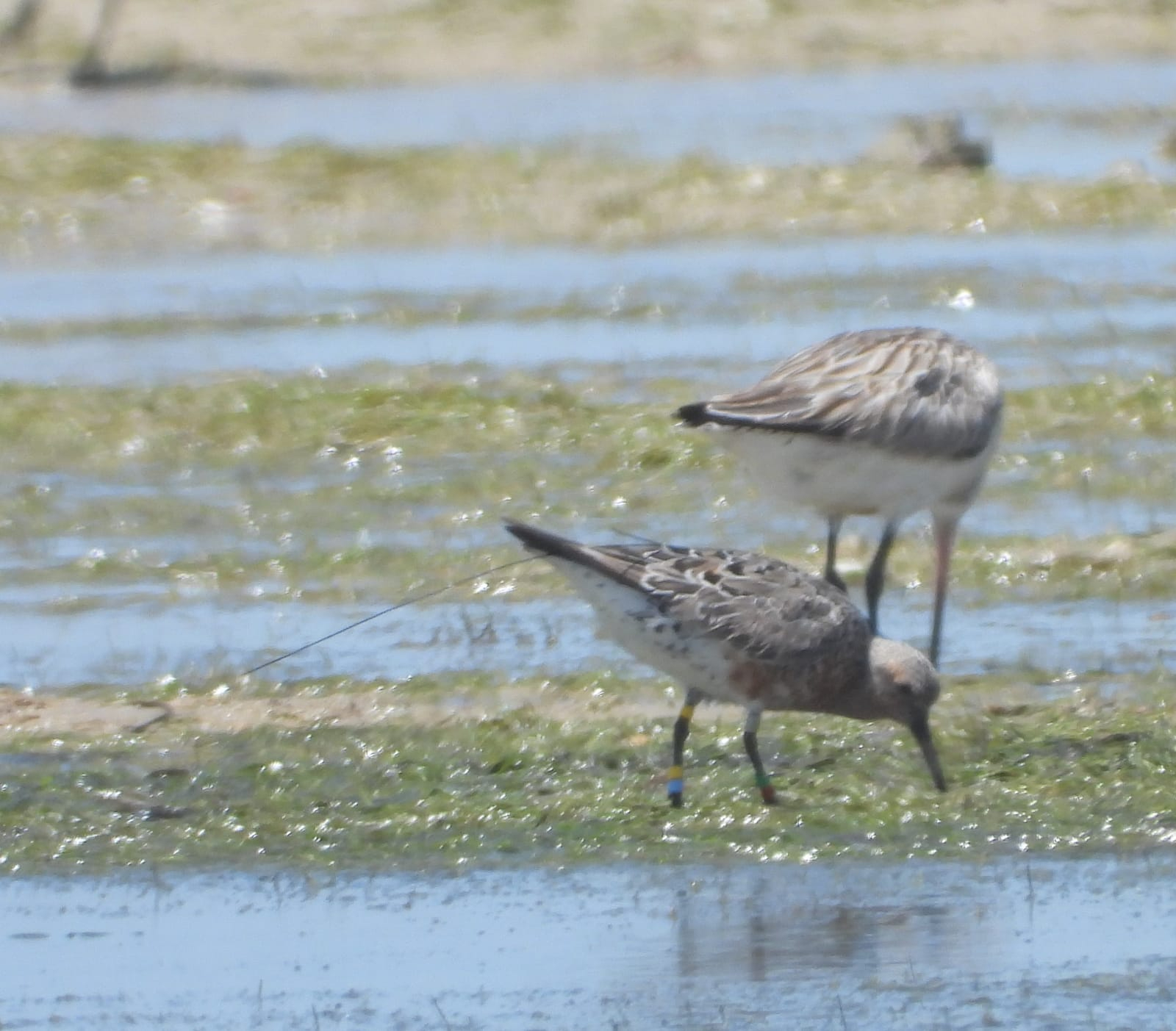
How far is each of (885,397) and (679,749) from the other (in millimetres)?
2115

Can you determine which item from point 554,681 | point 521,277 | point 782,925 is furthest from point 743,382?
point 782,925

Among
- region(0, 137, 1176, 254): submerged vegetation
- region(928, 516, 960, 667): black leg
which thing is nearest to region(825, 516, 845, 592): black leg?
region(928, 516, 960, 667): black leg

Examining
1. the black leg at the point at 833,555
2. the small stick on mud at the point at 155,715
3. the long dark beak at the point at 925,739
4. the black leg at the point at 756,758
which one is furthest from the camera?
the black leg at the point at 833,555

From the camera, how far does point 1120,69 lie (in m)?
28.0

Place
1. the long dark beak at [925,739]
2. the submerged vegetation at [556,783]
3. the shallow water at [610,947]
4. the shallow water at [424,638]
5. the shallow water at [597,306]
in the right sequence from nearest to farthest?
the shallow water at [610,947] < the submerged vegetation at [556,783] < the long dark beak at [925,739] < the shallow water at [424,638] < the shallow water at [597,306]

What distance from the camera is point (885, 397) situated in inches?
374

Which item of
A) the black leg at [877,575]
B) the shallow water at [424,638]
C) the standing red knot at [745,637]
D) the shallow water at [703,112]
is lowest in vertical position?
the shallow water at [703,112]

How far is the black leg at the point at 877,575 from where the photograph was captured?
9.73 m

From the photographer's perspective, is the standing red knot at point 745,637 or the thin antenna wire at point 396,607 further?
the thin antenna wire at point 396,607

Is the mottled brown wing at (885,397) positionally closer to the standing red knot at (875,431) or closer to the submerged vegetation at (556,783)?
the standing red knot at (875,431)

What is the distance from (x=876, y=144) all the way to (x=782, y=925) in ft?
52.3

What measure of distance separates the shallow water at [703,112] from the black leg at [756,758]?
550 inches

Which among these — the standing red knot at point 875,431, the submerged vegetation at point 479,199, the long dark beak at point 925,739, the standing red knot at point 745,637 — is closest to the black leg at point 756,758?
the standing red knot at point 745,637

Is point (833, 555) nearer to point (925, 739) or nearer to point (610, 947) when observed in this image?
point (925, 739)
